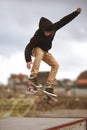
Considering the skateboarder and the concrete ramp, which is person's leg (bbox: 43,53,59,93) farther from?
the concrete ramp

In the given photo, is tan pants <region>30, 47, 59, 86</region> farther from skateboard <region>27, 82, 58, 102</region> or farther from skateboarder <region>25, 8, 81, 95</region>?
skateboard <region>27, 82, 58, 102</region>

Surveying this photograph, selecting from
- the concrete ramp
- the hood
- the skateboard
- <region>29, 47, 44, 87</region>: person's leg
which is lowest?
the concrete ramp

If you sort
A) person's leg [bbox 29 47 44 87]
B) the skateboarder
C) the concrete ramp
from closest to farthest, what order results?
the concrete ramp < person's leg [bbox 29 47 44 87] < the skateboarder

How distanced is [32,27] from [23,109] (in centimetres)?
489

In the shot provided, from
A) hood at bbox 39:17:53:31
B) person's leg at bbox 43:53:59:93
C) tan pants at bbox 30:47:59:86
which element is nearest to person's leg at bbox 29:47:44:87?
tan pants at bbox 30:47:59:86

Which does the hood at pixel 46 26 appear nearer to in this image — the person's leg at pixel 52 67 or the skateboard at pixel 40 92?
the person's leg at pixel 52 67

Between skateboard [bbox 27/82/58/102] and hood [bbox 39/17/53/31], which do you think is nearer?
skateboard [bbox 27/82/58/102]

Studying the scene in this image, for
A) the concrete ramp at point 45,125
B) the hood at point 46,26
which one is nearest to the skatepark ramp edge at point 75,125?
the concrete ramp at point 45,125

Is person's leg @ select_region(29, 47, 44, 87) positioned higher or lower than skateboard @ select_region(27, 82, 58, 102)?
higher

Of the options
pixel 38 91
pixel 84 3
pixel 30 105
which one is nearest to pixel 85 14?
pixel 84 3

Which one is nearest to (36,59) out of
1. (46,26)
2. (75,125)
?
(46,26)

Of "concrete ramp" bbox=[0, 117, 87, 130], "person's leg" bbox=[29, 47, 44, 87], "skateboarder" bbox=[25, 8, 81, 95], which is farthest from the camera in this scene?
"skateboarder" bbox=[25, 8, 81, 95]

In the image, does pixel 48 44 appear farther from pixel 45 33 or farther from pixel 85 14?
pixel 85 14

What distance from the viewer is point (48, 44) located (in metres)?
4.79
